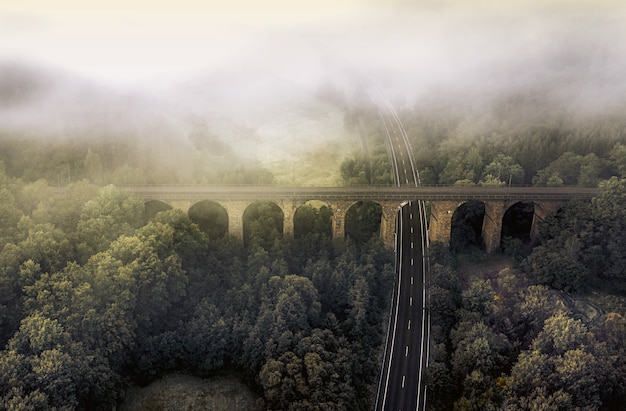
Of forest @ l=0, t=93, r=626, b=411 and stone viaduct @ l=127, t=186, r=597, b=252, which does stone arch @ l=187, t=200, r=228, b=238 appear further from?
stone viaduct @ l=127, t=186, r=597, b=252

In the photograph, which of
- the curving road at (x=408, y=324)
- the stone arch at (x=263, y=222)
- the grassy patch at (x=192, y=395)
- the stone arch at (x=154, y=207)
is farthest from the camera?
the stone arch at (x=154, y=207)

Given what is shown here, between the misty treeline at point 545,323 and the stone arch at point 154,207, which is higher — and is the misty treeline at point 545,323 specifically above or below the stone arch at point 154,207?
below

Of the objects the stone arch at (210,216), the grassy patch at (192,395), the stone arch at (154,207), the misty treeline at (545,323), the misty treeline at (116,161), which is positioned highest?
the misty treeline at (116,161)

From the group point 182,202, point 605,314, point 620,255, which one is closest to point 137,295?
point 182,202

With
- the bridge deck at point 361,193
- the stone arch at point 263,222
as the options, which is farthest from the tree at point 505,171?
the stone arch at point 263,222

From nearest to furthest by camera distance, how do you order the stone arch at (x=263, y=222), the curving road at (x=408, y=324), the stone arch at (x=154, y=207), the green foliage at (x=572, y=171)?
1. the curving road at (x=408, y=324)
2. the stone arch at (x=263, y=222)
3. the stone arch at (x=154, y=207)
4. the green foliage at (x=572, y=171)

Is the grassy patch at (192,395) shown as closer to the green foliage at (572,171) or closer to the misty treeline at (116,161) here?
the misty treeline at (116,161)

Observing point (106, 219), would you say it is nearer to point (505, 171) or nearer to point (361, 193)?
point (361, 193)

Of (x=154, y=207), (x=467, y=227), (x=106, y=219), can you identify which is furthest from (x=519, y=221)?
(x=106, y=219)

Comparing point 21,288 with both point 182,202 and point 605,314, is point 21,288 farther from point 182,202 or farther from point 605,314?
point 605,314
